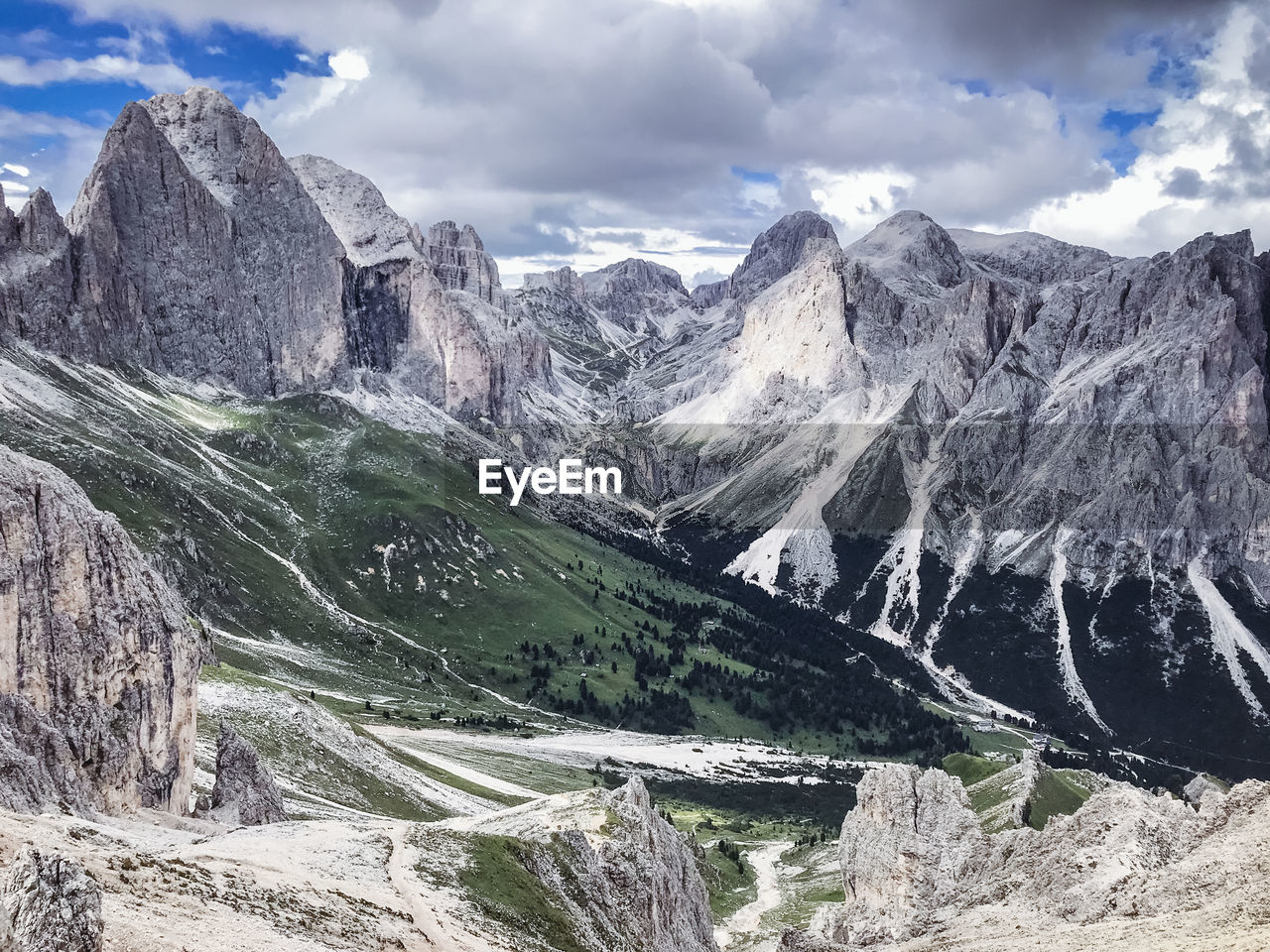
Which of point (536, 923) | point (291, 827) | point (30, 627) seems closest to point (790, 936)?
point (536, 923)

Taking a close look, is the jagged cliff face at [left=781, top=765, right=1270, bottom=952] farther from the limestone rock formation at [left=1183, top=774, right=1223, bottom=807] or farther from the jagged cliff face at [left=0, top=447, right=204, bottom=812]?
the limestone rock formation at [left=1183, top=774, right=1223, bottom=807]

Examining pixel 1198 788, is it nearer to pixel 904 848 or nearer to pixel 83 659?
pixel 904 848

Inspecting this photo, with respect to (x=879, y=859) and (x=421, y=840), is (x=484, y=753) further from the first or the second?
(x=421, y=840)

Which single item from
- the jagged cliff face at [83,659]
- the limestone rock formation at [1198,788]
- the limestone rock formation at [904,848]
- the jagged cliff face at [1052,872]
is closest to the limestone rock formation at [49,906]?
the jagged cliff face at [83,659]

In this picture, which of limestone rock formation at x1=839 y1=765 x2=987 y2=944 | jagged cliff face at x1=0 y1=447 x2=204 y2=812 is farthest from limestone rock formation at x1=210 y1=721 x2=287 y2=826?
limestone rock formation at x1=839 y1=765 x2=987 y2=944

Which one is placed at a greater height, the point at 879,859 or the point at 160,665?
the point at 160,665

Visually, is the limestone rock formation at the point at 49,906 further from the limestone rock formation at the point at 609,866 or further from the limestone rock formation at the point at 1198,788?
the limestone rock formation at the point at 1198,788
